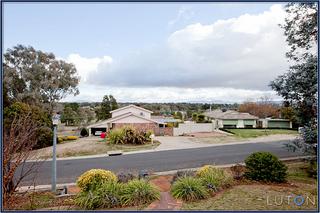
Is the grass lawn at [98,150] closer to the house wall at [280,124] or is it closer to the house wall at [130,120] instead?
the house wall at [130,120]

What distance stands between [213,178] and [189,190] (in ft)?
3.20

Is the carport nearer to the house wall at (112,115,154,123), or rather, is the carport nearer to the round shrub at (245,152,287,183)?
the house wall at (112,115,154,123)

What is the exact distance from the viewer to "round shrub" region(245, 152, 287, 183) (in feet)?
21.6

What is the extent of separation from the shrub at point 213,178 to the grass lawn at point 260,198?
0.68 feet

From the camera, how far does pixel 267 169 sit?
6582 millimetres

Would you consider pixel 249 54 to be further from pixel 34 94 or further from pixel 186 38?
pixel 34 94

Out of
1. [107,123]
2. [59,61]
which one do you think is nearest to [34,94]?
[59,61]

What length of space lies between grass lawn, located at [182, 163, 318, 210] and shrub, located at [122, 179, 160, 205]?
798 mm

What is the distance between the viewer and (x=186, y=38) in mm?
8672

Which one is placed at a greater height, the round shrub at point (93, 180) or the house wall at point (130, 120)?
the house wall at point (130, 120)

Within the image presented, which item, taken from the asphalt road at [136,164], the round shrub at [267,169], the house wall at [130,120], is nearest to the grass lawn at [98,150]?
the asphalt road at [136,164]

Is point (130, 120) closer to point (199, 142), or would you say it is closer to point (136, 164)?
point (199, 142)

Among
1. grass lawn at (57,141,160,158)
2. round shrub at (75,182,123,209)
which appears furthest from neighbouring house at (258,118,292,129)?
round shrub at (75,182,123,209)

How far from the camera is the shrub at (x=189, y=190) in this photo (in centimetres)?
540
